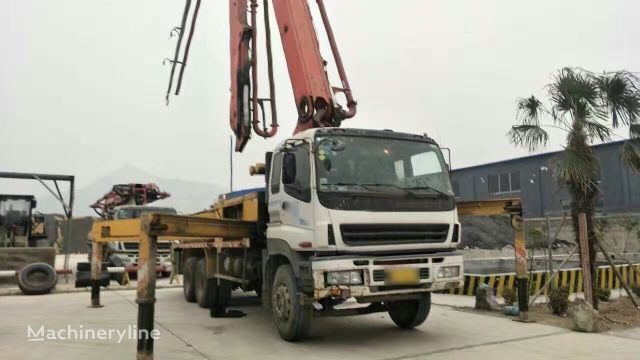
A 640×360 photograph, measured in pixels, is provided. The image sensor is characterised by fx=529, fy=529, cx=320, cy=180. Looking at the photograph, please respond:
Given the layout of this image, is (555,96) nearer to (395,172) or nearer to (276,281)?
(395,172)

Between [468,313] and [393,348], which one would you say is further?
[468,313]

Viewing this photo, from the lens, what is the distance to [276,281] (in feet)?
23.4

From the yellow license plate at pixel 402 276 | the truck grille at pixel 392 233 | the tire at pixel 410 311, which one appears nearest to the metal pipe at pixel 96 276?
the tire at pixel 410 311

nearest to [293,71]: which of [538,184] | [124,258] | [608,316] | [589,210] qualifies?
[589,210]

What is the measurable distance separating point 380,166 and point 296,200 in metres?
1.17

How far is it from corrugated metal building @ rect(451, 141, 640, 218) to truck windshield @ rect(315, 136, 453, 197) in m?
19.9

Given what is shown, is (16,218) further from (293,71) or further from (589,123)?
(589,123)

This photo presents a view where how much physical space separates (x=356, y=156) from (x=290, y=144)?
0.95m

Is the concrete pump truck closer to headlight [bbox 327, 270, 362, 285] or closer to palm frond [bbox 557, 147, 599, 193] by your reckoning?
headlight [bbox 327, 270, 362, 285]

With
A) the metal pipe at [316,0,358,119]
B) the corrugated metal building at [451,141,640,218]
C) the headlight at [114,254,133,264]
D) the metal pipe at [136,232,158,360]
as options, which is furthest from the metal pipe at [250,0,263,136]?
the corrugated metal building at [451,141,640,218]

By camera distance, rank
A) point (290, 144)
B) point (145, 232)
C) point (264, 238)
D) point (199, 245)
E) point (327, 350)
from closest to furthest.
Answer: point (145, 232), point (327, 350), point (290, 144), point (264, 238), point (199, 245)

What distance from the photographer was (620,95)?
9383 mm

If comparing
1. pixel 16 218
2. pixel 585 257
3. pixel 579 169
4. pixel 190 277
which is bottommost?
pixel 190 277

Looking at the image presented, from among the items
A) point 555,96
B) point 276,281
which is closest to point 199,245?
point 276,281
